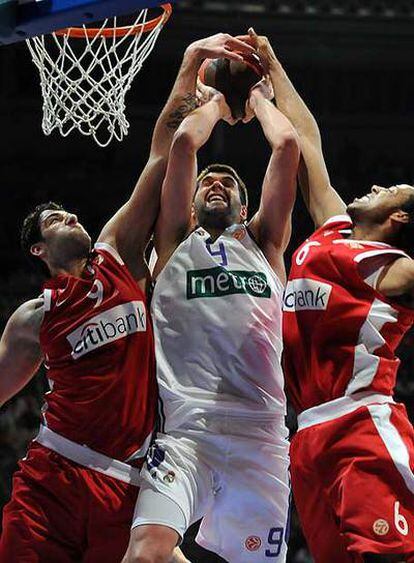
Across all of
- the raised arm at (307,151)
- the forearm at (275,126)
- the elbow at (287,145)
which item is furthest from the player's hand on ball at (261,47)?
the elbow at (287,145)

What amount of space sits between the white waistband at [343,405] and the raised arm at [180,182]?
107 cm

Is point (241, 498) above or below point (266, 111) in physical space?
below

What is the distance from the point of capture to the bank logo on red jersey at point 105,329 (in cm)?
477

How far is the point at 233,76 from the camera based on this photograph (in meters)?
5.25

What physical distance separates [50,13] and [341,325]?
1815mm

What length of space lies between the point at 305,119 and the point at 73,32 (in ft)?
4.54

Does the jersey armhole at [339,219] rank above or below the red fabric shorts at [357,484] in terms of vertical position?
above

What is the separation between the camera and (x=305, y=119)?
529 cm

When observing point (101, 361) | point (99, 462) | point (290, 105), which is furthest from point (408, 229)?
point (99, 462)

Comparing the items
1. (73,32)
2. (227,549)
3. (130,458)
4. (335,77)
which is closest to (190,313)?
(130,458)

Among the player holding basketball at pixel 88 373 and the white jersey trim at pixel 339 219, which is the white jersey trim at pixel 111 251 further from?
the white jersey trim at pixel 339 219

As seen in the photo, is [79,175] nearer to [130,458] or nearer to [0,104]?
[0,104]

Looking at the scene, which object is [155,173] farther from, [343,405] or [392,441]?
[392,441]

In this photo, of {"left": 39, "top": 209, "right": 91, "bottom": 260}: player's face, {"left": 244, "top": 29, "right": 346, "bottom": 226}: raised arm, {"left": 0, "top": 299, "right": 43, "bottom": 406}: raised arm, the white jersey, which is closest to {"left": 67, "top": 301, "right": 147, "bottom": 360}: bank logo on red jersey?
the white jersey
